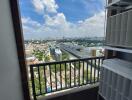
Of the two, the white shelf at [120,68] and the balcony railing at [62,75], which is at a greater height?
the white shelf at [120,68]

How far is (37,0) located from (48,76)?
1.09 meters

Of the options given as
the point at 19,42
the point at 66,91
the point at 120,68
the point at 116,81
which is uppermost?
the point at 19,42

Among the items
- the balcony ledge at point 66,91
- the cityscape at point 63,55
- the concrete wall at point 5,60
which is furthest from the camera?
the balcony ledge at point 66,91

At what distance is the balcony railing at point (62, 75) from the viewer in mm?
1727

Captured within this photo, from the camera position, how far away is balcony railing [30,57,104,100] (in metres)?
1.73

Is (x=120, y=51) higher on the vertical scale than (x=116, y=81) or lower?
higher

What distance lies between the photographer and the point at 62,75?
1901mm

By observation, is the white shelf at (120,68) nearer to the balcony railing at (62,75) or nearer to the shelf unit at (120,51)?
the shelf unit at (120,51)

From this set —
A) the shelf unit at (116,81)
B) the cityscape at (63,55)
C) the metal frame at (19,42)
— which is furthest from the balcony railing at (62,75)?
the shelf unit at (116,81)

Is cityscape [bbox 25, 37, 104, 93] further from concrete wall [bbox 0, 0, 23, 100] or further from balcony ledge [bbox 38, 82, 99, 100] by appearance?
concrete wall [bbox 0, 0, 23, 100]

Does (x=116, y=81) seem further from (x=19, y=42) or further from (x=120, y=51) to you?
(x=19, y=42)

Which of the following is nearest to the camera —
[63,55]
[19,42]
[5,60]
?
[5,60]

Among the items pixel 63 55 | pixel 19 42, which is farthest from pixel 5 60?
Answer: pixel 63 55

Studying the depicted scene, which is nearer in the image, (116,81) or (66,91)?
(116,81)
